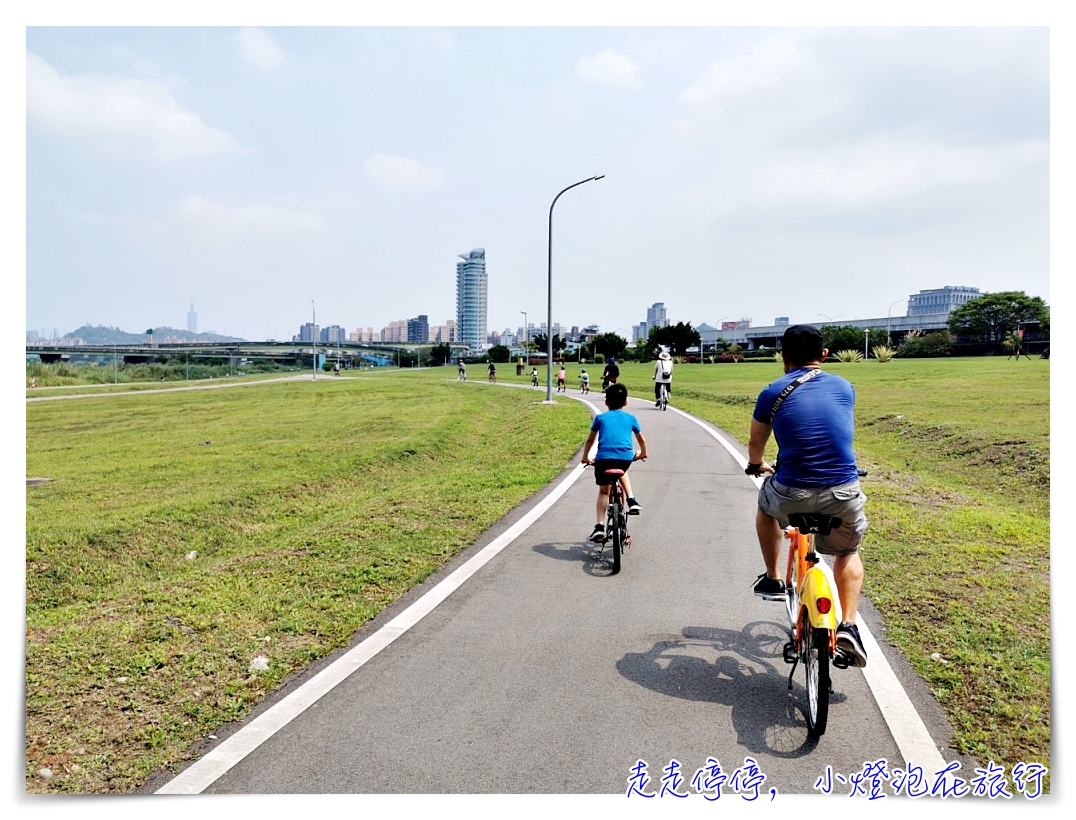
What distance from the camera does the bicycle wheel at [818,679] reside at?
149 inches

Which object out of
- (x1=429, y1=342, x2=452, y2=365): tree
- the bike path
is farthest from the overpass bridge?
the bike path

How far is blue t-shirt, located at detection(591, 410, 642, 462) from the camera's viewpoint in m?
7.17

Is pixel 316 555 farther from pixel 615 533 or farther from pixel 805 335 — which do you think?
pixel 805 335

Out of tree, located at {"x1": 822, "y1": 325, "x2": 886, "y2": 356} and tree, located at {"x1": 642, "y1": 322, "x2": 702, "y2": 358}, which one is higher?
tree, located at {"x1": 642, "y1": 322, "x2": 702, "y2": 358}

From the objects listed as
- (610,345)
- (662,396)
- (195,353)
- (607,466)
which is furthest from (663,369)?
(610,345)

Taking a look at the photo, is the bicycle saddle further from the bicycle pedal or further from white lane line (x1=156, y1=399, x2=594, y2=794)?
white lane line (x1=156, y1=399, x2=594, y2=794)

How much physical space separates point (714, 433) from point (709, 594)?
12.9m

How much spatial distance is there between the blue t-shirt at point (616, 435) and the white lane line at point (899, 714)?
264cm

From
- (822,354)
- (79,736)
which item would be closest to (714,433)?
(822,354)

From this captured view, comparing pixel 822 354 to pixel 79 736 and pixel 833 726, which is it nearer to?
pixel 833 726

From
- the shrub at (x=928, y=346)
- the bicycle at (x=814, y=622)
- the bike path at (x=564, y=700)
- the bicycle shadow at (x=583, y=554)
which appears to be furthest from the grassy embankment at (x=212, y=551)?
the shrub at (x=928, y=346)

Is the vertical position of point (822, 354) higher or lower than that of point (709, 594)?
higher

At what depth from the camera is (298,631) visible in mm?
5277

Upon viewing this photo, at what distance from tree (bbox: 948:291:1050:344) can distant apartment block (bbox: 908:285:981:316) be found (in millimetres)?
18885
